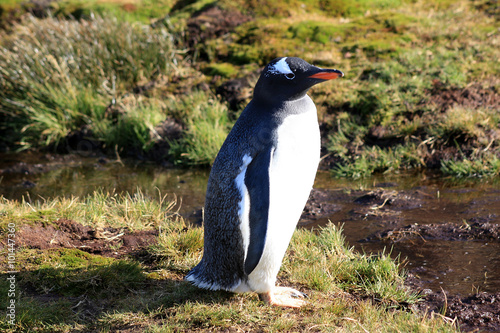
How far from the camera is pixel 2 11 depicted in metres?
14.5

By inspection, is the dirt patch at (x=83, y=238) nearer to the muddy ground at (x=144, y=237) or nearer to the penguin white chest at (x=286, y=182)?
the muddy ground at (x=144, y=237)

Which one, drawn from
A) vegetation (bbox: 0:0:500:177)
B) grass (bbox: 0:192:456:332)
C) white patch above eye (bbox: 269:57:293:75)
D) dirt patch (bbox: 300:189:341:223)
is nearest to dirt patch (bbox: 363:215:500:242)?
grass (bbox: 0:192:456:332)

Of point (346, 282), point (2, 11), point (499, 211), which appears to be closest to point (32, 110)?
point (346, 282)

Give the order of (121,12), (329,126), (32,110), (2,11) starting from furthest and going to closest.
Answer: (2,11) → (121,12) → (32,110) → (329,126)

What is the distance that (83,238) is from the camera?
393 cm

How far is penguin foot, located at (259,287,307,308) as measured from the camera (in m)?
2.96

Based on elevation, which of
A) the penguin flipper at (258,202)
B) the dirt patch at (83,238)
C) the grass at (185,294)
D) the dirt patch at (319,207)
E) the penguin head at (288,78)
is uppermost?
the penguin head at (288,78)

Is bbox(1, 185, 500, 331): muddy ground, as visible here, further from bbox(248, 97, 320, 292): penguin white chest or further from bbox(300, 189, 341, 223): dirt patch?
bbox(248, 97, 320, 292): penguin white chest

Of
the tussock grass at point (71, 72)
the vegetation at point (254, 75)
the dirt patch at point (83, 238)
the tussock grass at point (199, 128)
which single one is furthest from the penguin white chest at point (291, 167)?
the tussock grass at point (71, 72)

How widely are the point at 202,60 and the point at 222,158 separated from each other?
6.64 m

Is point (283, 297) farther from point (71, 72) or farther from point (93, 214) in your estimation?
point (71, 72)

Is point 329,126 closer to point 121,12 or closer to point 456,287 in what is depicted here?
point 456,287

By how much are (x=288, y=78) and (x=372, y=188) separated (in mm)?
2972

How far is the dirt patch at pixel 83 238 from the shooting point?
3719 mm
